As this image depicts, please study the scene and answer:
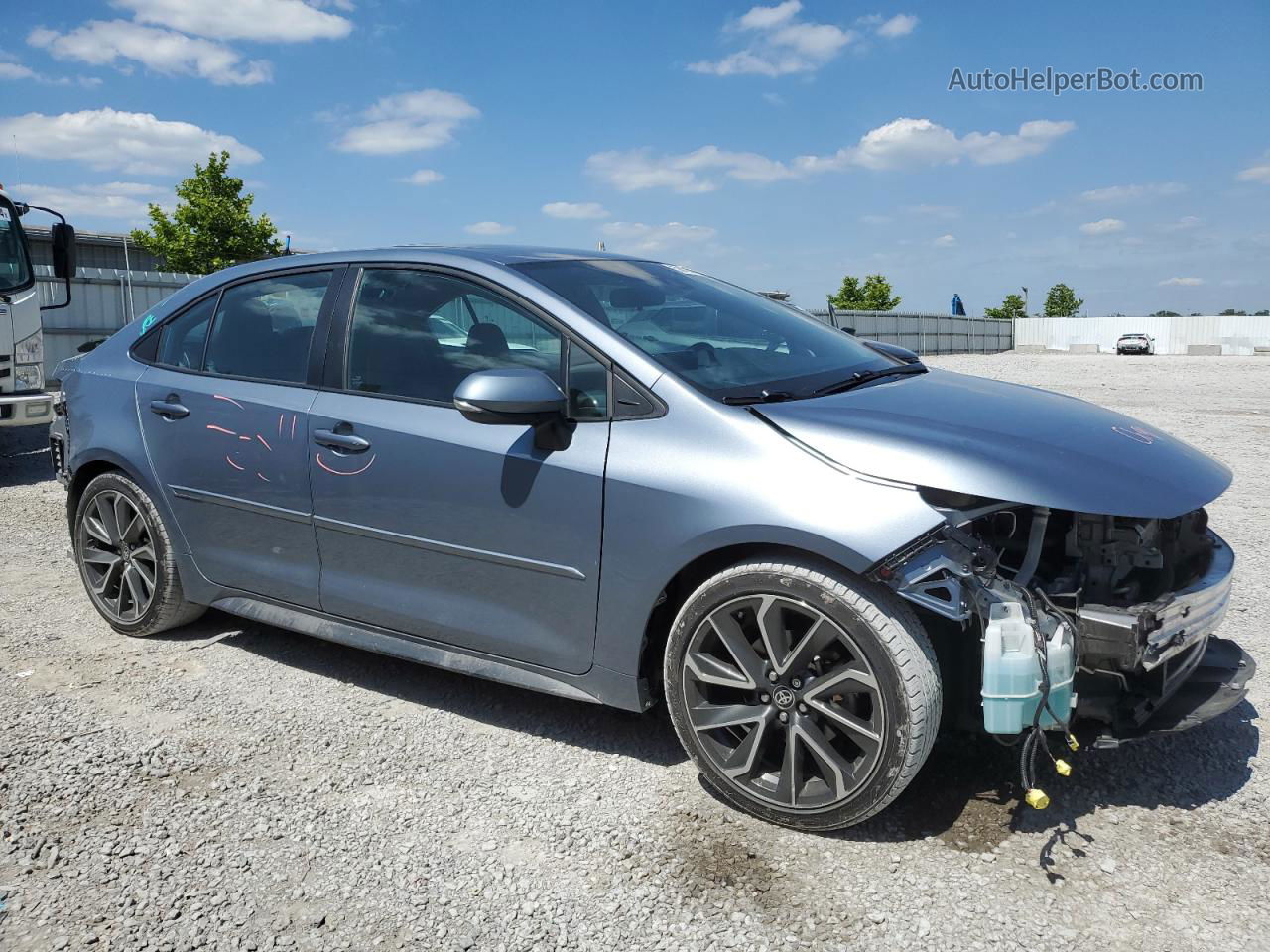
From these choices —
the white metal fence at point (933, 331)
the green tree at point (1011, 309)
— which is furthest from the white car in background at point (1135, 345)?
the green tree at point (1011, 309)

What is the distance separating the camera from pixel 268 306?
418cm

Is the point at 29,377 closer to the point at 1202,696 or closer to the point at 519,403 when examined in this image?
the point at 519,403

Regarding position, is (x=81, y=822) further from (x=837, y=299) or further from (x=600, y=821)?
(x=837, y=299)

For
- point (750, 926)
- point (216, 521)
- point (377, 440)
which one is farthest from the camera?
point (216, 521)

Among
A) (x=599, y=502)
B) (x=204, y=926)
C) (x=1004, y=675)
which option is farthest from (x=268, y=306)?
(x=1004, y=675)

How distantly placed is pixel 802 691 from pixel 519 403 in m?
1.17

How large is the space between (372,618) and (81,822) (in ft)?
3.62

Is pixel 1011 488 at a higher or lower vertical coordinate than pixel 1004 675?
higher

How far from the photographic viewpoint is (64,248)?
9.37 m

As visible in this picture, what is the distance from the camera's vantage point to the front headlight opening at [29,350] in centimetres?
947

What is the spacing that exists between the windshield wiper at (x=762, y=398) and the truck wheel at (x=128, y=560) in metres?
2.66

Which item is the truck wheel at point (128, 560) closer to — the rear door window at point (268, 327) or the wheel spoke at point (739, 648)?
the rear door window at point (268, 327)

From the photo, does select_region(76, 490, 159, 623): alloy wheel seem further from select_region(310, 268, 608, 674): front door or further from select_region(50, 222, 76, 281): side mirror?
select_region(50, 222, 76, 281): side mirror

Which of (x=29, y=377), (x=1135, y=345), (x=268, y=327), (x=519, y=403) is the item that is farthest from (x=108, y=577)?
(x=1135, y=345)
